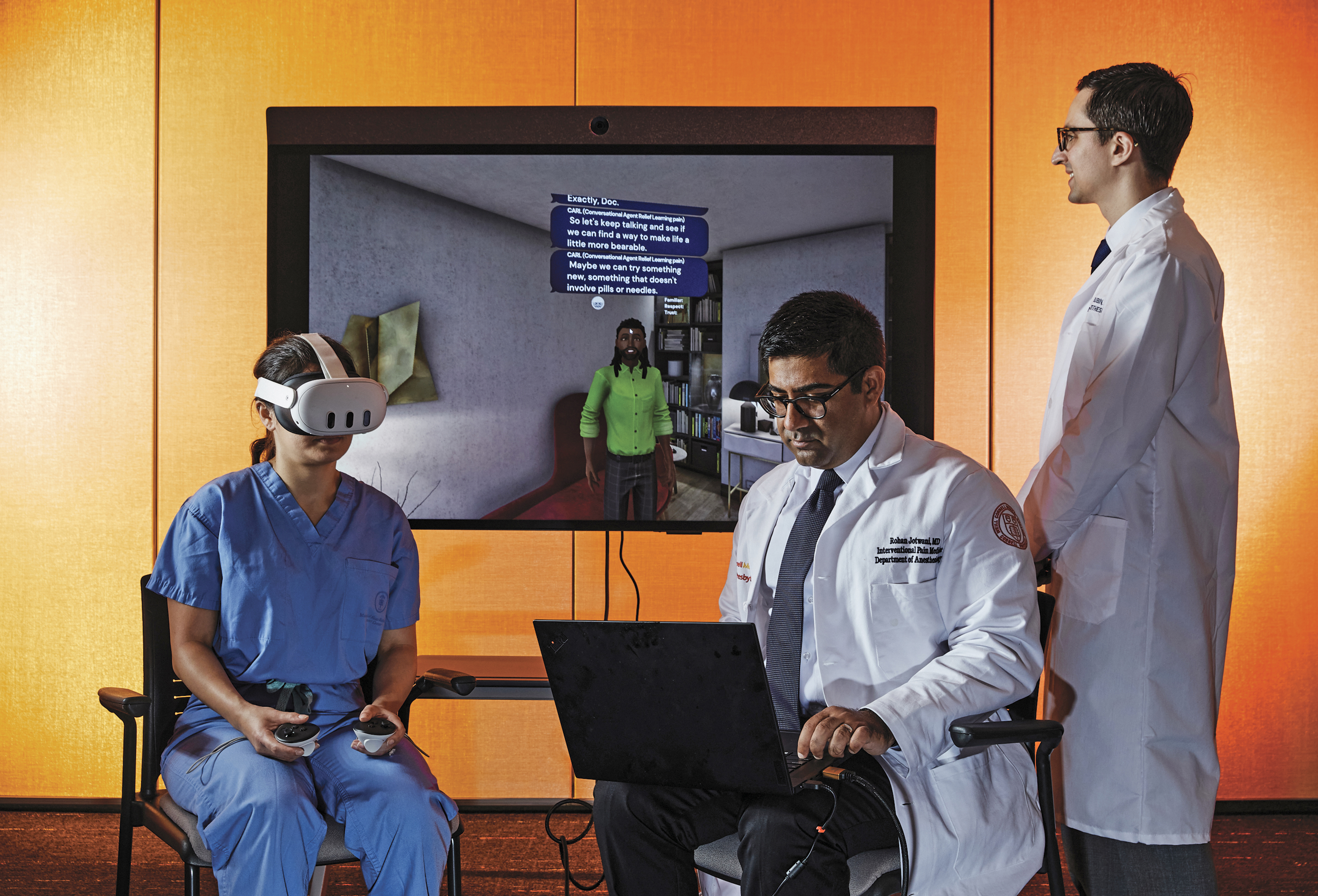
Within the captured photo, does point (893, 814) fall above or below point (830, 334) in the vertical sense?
below

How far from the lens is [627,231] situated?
291 centimetres

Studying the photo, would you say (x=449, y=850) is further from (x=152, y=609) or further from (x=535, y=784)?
(x=535, y=784)

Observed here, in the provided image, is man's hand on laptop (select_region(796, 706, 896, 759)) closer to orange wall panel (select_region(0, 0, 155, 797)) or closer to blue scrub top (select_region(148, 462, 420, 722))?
blue scrub top (select_region(148, 462, 420, 722))

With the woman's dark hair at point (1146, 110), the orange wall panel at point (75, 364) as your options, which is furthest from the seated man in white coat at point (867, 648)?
the orange wall panel at point (75, 364)

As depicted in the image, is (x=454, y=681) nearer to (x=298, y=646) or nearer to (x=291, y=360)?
(x=298, y=646)

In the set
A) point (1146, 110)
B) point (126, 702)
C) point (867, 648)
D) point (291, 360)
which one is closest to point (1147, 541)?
point (867, 648)

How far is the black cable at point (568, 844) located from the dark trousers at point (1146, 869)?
0.93 metres

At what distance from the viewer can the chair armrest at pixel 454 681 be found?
78.1 inches

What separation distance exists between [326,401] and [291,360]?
0.54 feet

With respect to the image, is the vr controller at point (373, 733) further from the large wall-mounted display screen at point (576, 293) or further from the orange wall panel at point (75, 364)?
the orange wall panel at point (75, 364)

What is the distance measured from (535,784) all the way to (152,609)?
1.58 m

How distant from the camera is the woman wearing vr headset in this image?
170 cm

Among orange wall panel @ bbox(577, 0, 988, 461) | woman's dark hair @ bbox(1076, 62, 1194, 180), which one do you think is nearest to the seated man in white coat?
woman's dark hair @ bbox(1076, 62, 1194, 180)

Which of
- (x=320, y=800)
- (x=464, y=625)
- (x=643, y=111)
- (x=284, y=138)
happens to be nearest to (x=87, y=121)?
(x=284, y=138)
